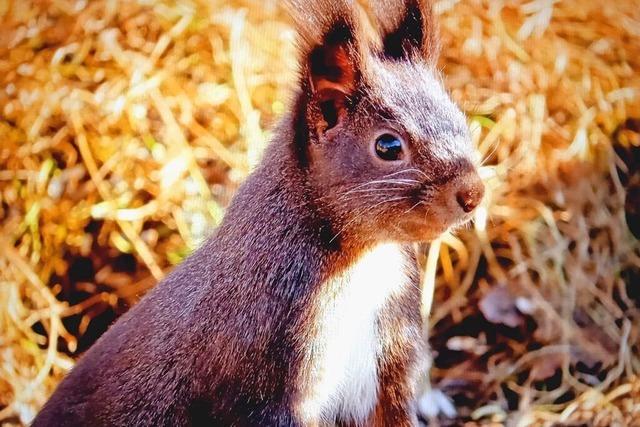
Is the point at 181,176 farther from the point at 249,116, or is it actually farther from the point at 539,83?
the point at 539,83

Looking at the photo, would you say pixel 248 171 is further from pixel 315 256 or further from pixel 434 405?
pixel 434 405

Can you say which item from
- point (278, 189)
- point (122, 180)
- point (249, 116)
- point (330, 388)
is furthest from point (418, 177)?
point (122, 180)

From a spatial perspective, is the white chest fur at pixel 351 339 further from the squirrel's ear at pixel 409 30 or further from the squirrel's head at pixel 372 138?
the squirrel's ear at pixel 409 30

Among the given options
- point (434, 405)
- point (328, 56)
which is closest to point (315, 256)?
point (328, 56)

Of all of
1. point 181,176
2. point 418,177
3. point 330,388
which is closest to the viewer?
point 418,177

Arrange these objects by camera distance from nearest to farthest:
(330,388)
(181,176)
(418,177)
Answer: (418,177), (330,388), (181,176)

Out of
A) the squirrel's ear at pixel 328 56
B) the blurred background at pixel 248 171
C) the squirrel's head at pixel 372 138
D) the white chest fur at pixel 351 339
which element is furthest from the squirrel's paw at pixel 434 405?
the squirrel's ear at pixel 328 56

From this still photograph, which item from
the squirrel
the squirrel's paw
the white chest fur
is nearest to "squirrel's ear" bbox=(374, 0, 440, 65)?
the squirrel

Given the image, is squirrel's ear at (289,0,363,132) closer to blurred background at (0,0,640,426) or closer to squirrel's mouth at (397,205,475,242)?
squirrel's mouth at (397,205,475,242)
